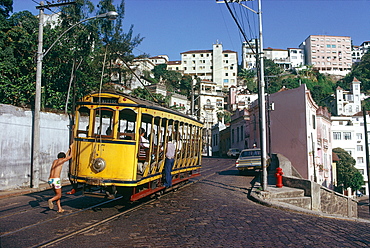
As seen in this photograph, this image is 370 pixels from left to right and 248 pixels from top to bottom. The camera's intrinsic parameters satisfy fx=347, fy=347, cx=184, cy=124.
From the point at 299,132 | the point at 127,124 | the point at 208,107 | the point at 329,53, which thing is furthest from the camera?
the point at 329,53

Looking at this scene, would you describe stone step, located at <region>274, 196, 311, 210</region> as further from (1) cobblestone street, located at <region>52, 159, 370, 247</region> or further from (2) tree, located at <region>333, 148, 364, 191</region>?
(2) tree, located at <region>333, 148, 364, 191</region>

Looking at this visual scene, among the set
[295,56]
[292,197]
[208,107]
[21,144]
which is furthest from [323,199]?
[295,56]

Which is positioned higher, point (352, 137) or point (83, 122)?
point (352, 137)

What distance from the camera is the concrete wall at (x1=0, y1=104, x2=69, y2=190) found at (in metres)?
14.3

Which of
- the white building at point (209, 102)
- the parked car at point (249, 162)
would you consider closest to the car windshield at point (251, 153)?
the parked car at point (249, 162)

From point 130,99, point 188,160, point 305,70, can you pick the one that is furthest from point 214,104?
point 130,99

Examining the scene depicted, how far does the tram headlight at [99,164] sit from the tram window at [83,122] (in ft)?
2.95

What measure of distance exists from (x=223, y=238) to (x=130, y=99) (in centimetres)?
459

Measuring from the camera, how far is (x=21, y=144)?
15250 millimetres

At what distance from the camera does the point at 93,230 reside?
7.42 m

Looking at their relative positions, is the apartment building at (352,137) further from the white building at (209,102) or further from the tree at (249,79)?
the tree at (249,79)

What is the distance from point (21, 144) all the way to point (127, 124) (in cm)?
760

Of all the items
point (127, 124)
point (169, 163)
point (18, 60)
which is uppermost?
point (18, 60)

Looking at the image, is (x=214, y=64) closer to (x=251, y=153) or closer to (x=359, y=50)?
(x=359, y=50)
